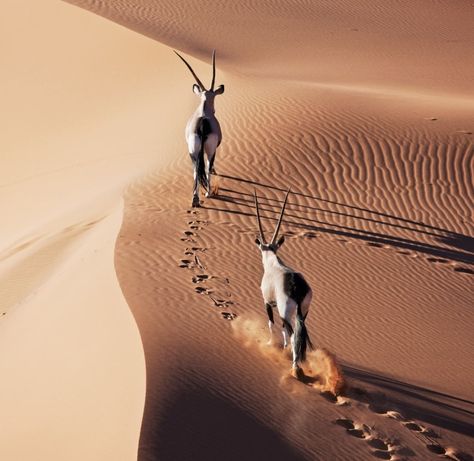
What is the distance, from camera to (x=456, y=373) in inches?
337

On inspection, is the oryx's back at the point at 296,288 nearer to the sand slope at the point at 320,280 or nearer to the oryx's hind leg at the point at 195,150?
the sand slope at the point at 320,280

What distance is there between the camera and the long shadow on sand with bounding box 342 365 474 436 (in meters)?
7.07

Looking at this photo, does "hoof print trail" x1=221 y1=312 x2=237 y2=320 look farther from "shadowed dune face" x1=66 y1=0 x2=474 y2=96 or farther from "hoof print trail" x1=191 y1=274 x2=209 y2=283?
"shadowed dune face" x1=66 y1=0 x2=474 y2=96

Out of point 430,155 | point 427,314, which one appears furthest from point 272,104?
point 427,314

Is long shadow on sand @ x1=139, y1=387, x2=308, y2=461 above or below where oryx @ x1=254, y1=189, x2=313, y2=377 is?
below

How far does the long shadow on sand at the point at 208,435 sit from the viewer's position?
5750 millimetres

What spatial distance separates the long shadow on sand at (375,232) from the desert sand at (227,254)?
0.04 m

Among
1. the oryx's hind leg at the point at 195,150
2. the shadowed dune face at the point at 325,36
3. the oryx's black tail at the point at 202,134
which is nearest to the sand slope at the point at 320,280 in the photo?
the oryx's hind leg at the point at 195,150

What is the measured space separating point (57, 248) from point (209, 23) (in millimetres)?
18610

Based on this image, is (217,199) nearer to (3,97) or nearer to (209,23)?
(3,97)

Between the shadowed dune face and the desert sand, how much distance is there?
271 millimetres

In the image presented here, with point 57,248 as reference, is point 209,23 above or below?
above

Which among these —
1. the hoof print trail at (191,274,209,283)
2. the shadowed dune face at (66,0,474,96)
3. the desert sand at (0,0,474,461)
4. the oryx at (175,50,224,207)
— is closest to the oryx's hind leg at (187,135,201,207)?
the oryx at (175,50,224,207)

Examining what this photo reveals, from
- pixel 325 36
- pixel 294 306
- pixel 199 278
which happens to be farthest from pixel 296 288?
pixel 325 36
